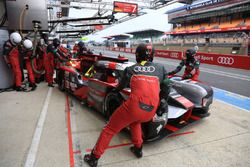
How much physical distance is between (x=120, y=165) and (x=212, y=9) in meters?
39.2

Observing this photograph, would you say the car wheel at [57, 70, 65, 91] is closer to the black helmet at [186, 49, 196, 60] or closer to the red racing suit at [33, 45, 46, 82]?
the red racing suit at [33, 45, 46, 82]

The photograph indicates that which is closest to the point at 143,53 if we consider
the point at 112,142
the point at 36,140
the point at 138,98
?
the point at 138,98

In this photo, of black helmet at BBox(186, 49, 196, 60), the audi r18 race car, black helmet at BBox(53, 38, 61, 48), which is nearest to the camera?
the audi r18 race car

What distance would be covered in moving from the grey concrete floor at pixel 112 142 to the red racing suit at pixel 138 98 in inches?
21.7

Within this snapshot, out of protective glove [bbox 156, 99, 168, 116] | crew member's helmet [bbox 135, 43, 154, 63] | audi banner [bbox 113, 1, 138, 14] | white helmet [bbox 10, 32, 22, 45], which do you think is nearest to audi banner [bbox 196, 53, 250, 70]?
audi banner [bbox 113, 1, 138, 14]

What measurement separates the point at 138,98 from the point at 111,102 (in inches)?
50.1

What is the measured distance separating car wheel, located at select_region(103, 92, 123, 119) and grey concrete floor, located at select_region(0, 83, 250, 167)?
0.37 metres

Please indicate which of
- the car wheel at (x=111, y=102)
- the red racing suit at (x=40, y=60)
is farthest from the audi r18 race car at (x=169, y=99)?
the red racing suit at (x=40, y=60)

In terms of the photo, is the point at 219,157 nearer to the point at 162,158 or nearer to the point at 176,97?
the point at 162,158

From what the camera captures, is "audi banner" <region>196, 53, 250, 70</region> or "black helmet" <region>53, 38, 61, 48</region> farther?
"audi banner" <region>196, 53, 250, 70</region>

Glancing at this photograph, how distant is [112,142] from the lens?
3191mm

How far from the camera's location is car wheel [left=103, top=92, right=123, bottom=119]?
3266mm

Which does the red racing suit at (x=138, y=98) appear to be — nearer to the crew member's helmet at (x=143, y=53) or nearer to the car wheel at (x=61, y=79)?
the crew member's helmet at (x=143, y=53)

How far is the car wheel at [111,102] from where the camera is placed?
10.7 feet
